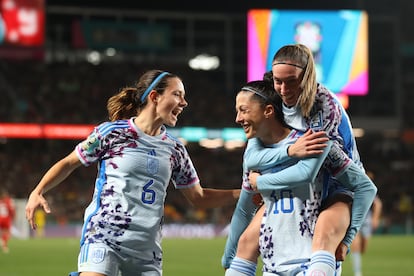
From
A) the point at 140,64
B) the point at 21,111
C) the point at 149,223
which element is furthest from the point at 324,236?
the point at 140,64

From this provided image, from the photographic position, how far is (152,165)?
6.48 m

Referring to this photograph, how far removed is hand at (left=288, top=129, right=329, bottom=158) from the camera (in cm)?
525

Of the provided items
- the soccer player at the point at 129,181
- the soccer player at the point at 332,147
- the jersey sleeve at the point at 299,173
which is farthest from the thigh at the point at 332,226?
the soccer player at the point at 129,181

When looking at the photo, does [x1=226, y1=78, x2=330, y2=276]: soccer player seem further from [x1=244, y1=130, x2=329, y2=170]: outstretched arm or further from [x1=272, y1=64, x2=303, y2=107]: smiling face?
[x1=272, y1=64, x2=303, y2=107]: smiling face

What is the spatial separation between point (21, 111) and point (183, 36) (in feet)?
51.4

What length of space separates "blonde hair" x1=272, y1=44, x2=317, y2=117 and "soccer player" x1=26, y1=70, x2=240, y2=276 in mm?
1307

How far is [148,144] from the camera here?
6.54 meters

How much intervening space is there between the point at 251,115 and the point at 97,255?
5.19 feet

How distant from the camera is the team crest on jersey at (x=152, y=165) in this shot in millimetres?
6461

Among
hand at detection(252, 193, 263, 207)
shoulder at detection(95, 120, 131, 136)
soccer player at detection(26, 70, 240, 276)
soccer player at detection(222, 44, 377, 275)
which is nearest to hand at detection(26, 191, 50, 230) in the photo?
soccer player at detection(26, 70, 240, 276)

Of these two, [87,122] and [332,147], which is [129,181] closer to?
[332,147]

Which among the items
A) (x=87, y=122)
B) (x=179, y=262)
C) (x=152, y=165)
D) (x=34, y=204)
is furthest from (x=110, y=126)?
(x=87, y=122)

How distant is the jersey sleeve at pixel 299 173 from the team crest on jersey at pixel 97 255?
1.46m

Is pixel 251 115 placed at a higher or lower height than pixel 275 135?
higher
